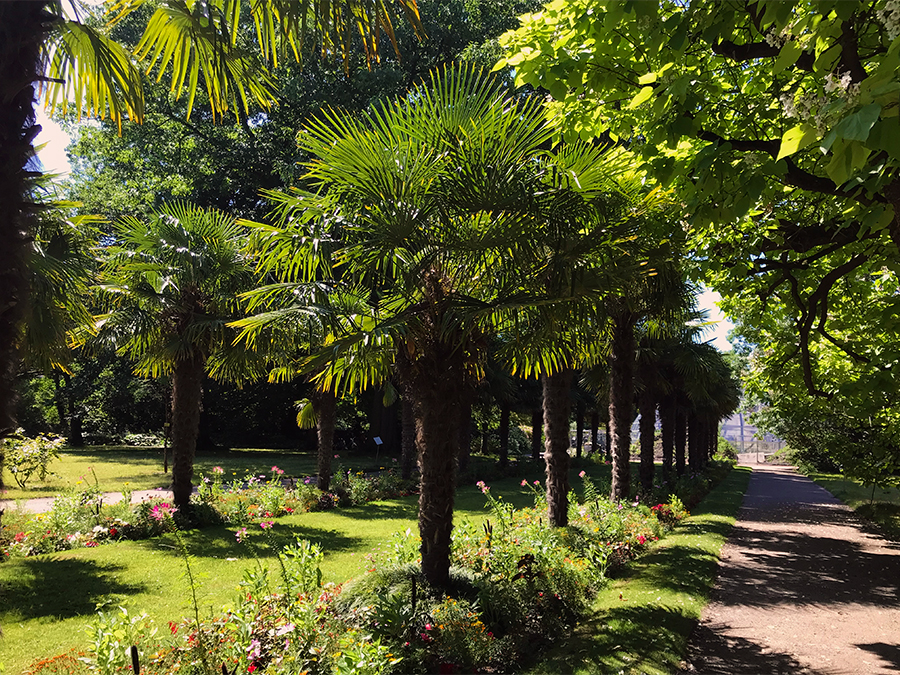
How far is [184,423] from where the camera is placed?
11.3 meters

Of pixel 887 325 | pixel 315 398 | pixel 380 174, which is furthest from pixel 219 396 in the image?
pixel 887 325

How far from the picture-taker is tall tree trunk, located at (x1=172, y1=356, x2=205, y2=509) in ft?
36.8

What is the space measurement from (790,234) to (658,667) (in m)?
4.31

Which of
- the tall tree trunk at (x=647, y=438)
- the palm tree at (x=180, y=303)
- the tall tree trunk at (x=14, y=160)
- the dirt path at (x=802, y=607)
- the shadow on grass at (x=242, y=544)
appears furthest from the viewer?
the tall tree trunk at (x=647, y=438)

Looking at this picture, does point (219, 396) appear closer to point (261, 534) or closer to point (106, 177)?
point (106, 177)

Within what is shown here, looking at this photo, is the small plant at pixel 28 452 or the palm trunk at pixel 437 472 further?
the small plant at pixel 28 452

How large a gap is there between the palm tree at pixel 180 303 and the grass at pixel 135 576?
235 centimetres

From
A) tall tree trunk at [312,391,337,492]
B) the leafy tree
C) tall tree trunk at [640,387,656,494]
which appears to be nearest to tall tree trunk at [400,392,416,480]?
tall tree trunk at [312,391,337,492]

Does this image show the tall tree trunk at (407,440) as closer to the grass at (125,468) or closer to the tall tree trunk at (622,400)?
the grass at (125,468)

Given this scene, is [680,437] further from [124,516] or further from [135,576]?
[135,576]

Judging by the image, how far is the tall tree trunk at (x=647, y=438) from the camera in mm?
15758

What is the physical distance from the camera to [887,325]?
16.5 feet

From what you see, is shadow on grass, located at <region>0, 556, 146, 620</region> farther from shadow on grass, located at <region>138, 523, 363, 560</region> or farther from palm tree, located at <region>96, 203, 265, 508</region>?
palm tree, located at <region>96, 203, 265, 508</region>

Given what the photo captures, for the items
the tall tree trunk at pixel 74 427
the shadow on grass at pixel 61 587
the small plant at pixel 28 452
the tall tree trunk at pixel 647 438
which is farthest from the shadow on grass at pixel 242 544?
the tall tree trunk at pixel 74 427
